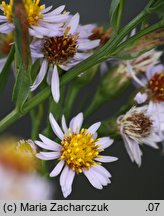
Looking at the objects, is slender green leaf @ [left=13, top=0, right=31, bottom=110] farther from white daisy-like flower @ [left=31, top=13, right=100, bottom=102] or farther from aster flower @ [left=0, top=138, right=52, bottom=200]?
A: aster flower @ [left=0, top=138, right=52, bottom=200]

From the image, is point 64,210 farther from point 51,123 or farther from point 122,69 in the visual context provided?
point 122,69

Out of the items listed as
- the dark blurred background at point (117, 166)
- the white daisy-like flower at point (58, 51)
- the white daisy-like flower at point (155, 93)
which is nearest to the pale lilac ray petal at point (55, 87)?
the white daisy-like flower at point (58, 51)

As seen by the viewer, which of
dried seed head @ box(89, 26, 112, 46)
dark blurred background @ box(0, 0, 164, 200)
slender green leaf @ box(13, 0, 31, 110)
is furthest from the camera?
dark blurred background @ box(0, 0, 164, 200)

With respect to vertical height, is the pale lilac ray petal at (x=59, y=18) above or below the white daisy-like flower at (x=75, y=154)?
above

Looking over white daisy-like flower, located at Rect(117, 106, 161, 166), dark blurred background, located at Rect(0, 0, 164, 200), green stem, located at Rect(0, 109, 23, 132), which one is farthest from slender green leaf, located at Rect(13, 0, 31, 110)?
dark blurred background, located at Rect(0, 0, 164, 200)

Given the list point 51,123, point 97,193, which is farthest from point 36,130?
point 97,193

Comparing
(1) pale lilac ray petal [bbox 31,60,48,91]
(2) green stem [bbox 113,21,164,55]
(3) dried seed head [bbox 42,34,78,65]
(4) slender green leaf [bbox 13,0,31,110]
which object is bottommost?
(4) slender green leaf [bbox 13,0,31,110]

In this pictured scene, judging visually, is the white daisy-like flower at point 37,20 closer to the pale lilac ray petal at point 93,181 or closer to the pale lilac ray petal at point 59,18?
the pale lilac ray petal at point 59,18
